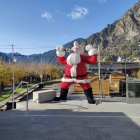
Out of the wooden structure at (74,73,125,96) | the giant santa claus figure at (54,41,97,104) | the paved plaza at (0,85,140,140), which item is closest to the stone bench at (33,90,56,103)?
the giant santa claus figure at (54,41,97,104)

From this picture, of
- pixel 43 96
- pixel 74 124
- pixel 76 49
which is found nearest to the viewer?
pixel 74 124

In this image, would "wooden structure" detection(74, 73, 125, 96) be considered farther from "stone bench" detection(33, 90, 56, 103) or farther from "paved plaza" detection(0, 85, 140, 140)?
"paved plaza" detection(0, 85, 140, 140)

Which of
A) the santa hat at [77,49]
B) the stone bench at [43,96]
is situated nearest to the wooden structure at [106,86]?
the stone bench at [43,96]

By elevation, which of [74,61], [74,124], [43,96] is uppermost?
[74,61]

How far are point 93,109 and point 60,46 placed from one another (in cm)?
471

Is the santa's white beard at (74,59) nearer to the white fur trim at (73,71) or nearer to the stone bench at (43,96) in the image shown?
the white fur trim at (73,71)

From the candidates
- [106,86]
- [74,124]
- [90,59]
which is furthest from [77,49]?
[74,124]

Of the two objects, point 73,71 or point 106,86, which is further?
point 106,86

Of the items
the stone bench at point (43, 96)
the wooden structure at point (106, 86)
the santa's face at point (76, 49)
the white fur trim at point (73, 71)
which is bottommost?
the stone bench at point (43, 96)

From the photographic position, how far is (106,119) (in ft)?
46.0

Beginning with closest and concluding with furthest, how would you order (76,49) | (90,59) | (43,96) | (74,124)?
(74,124)
(90,59)
(76,49)
(43,96)

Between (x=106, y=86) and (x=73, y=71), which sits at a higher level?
(x=73, y=71)

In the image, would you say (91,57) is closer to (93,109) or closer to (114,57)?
(93,109)

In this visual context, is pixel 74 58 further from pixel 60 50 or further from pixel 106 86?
pixel 106 86
